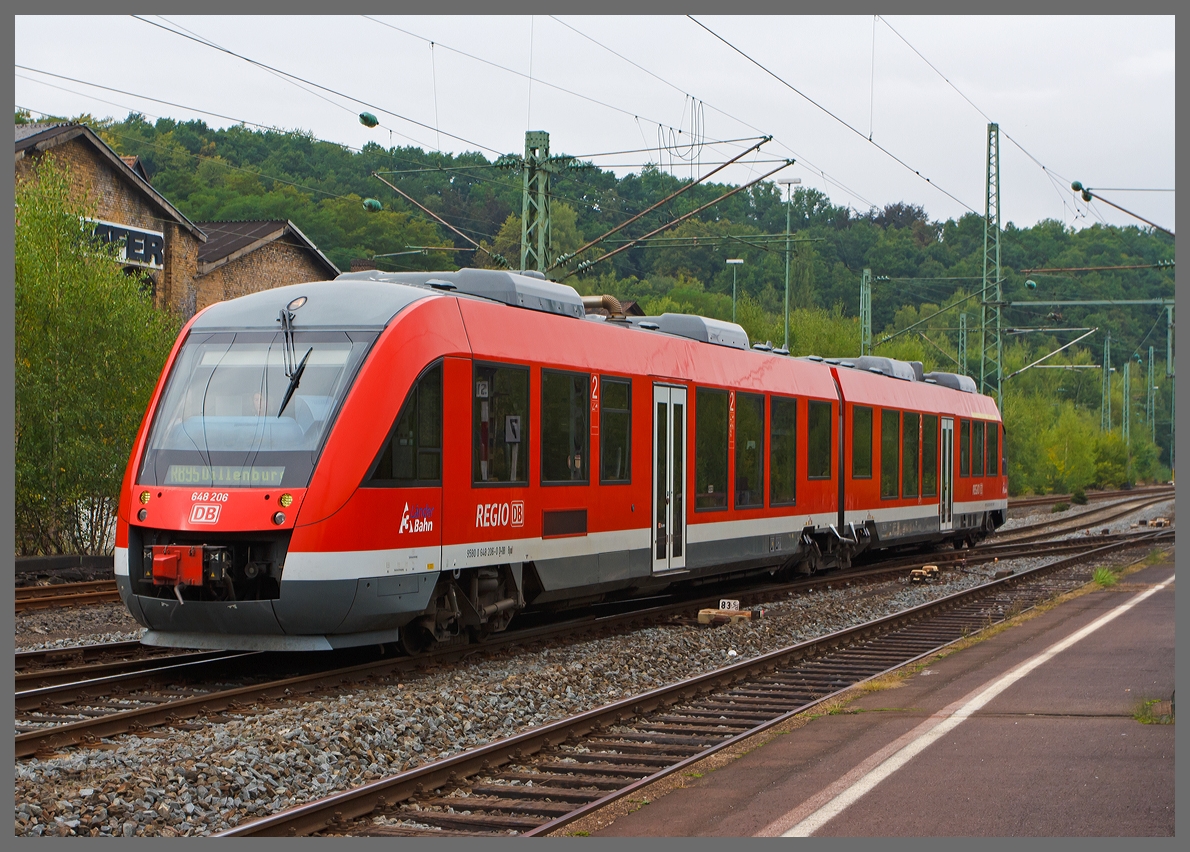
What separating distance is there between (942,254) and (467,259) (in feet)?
112

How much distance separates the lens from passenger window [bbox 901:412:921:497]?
2380 cm

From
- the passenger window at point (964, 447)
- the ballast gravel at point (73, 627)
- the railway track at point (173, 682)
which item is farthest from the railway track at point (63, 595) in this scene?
the passenger window at point (964, 447)

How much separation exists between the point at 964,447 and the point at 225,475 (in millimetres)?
20551

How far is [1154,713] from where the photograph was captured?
8.89 m

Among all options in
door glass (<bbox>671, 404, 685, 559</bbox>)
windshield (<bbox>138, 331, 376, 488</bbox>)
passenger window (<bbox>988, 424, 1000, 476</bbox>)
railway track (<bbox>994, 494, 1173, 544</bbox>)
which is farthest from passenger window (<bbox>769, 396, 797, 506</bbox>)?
railway track (<bbox>994, 494, 1173, 544</bbox>)

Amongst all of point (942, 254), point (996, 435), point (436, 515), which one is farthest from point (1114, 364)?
point (436, 515)

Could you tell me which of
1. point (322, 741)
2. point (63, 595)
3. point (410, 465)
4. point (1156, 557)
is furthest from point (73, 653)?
point (1156, 557)

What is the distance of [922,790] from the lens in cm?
675

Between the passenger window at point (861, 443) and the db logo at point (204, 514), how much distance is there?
13.3 meters

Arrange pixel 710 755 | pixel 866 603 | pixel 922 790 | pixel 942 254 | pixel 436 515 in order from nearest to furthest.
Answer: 1. pixel 922 790
2. pixel 710 755
3. pixel 436 515
4. pixel 866 603
5. pixel 942 254

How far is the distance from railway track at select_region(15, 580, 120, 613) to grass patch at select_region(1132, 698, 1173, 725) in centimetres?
1210

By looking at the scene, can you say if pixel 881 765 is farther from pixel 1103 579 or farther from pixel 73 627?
pixel 1103 579

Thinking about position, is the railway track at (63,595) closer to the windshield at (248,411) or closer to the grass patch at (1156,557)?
the windshield at (248,411)

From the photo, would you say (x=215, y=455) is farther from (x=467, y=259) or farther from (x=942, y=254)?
(x=942, y=254)
